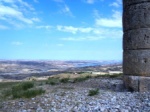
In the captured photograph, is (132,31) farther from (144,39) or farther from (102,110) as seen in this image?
(102,110)

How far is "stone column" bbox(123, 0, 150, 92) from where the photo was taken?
37.4ft

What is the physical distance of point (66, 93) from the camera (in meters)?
11.0

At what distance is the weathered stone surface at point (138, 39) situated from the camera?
1140 cm

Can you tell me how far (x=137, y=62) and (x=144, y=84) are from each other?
945 mm

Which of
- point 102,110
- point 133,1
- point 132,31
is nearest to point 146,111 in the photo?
point 102,110

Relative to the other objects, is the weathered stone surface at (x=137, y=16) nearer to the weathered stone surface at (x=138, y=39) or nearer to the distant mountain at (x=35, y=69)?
the weathered stone surface at (x=138, y=39)

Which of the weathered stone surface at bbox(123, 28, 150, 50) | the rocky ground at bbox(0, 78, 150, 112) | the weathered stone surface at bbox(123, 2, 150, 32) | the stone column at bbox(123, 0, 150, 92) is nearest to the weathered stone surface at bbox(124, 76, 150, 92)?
the stone column at bbox(123, 0, 150, 92)

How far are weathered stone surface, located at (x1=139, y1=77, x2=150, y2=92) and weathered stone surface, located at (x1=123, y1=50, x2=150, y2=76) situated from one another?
243mm

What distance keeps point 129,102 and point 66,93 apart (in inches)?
104

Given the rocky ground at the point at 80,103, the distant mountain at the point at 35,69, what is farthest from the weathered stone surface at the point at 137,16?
the distant mountain at the point at 35,69

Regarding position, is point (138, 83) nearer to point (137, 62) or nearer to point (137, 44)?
point (137, 62)

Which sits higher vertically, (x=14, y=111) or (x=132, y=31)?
(x=132, y=31)

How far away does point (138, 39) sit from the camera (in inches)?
456

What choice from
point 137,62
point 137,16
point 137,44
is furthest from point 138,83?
point 137,16
